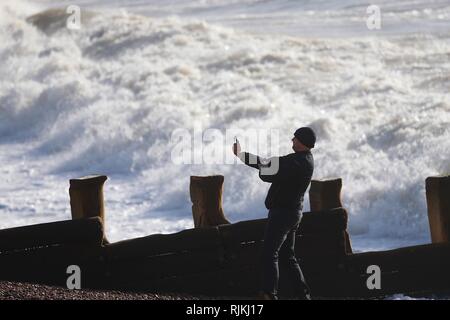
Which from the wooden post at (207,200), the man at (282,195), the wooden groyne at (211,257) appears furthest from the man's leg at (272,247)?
the wooden post at (207,200)

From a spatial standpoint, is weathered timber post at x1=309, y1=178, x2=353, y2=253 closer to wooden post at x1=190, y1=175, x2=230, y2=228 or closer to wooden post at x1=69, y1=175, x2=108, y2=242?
wooden post at x1=190, y1=175, x2=230, y2=228

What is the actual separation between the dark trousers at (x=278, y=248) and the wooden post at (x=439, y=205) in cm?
134

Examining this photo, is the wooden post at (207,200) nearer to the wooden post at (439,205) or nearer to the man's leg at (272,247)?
the man's leg at (272,247)

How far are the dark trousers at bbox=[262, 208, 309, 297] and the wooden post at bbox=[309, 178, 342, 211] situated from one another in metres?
0.72

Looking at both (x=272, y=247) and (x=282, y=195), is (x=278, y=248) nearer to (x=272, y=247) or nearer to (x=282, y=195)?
(x=272, y=247)

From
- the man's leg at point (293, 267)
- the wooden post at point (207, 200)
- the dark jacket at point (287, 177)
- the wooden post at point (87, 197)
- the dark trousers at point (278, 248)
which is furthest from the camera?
the wooden post at point (207, 200)

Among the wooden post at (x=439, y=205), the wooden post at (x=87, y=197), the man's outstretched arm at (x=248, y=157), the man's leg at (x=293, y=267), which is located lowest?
the man's leg at (x=293, y=267)

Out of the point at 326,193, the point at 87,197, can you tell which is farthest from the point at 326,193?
the point at 87,197

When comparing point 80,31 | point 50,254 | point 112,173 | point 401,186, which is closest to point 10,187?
point 112,173

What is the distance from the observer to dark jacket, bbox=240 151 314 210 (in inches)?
318

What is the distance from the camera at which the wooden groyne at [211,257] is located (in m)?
8.41

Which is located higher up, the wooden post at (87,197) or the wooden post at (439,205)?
the wooden post at (87,197)

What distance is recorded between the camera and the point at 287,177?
319 inches
